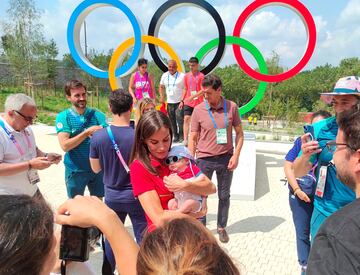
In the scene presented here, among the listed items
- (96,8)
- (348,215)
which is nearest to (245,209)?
(348,215)

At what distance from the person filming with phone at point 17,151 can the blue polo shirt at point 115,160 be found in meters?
0.55

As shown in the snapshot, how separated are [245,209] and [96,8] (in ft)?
24.1

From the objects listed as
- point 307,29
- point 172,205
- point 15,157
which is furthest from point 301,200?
point 307,29

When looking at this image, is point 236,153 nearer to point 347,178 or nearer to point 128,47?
point 347,178

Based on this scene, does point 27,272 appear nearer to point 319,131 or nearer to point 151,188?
point 151,188

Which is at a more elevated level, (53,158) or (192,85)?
(192,85)

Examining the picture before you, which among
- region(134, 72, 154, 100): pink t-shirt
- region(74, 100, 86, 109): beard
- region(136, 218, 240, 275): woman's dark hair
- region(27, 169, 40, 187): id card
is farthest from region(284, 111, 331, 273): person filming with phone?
region(134, 72, 154, 100): pink t-shirt

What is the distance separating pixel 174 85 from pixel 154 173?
5.78m

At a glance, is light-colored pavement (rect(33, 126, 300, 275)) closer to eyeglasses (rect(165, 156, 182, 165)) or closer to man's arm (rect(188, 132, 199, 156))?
eyeglasses (rect(165, 156, 182, 165))

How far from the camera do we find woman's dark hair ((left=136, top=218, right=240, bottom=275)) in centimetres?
77

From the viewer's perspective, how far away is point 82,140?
317cm

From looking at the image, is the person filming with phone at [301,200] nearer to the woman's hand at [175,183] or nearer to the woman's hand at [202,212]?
the woman's hand at [202,212]

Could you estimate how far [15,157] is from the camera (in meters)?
2.70

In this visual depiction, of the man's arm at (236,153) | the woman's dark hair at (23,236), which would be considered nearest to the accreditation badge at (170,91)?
the man's arm at (236,153)
